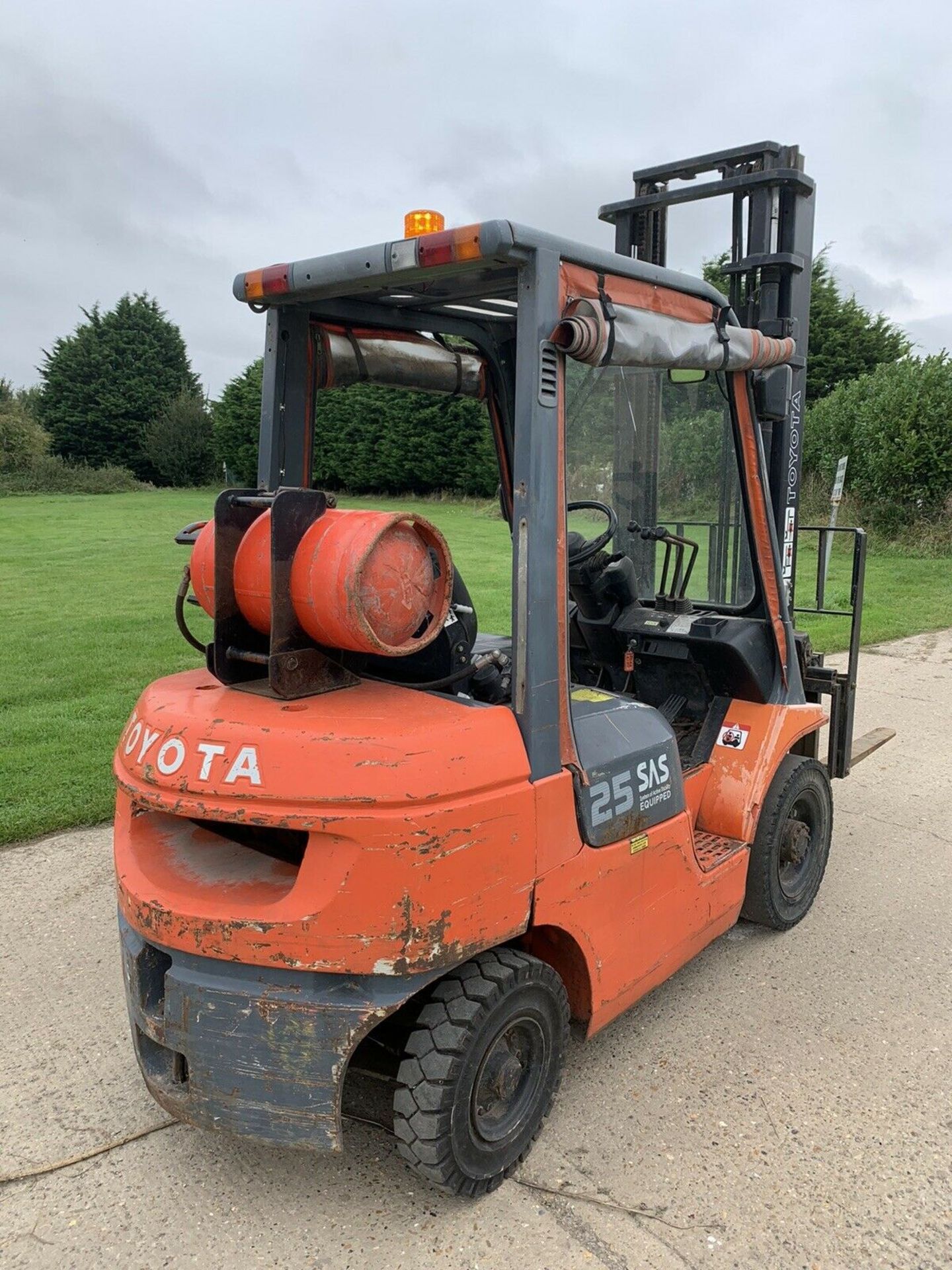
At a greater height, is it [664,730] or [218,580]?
[218,580]

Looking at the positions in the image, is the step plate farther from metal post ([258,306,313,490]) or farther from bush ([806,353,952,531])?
bush ([806,353,952,531])

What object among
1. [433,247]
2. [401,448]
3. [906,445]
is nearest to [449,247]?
[433,247]

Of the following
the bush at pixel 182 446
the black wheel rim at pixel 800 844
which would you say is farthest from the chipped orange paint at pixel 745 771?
the bush at pixel 182 446

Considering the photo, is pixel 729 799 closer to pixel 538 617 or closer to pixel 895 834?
pixel 538 617

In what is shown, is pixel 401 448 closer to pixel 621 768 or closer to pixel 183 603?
pixel 183 603

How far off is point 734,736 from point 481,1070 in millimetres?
1784

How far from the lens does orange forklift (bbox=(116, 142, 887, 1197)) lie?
2324mm

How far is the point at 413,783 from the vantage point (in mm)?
2305

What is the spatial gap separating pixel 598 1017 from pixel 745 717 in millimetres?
1427

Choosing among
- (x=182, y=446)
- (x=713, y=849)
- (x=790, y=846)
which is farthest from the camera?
(x=182, y=446)

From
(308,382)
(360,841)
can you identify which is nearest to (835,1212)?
(360,841)

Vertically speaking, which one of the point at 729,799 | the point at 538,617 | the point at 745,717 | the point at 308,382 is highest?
the point at 308,382

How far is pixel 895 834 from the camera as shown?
524 centimetres

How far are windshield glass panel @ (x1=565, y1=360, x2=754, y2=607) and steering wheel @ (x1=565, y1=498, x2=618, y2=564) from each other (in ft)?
0.08
